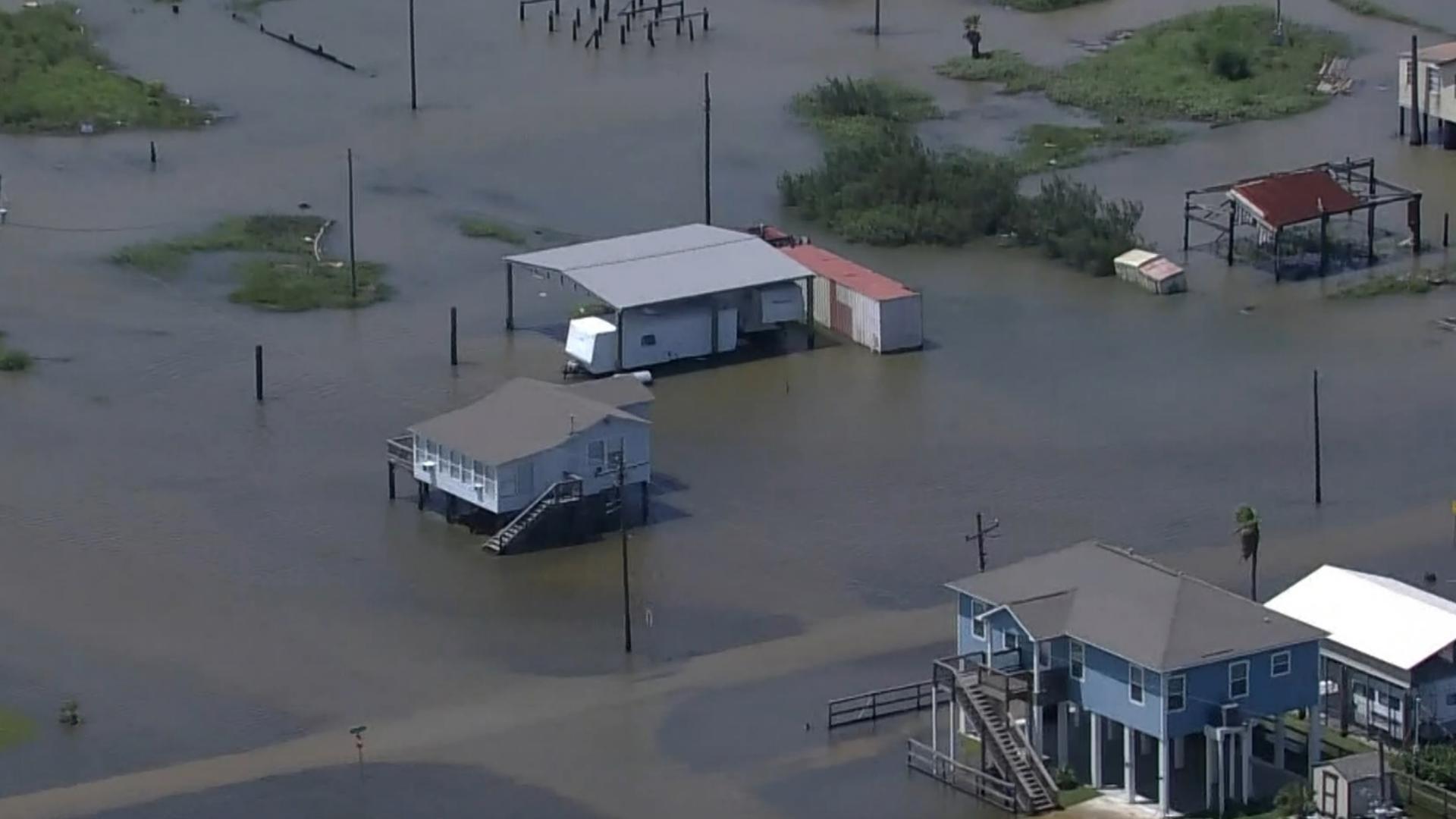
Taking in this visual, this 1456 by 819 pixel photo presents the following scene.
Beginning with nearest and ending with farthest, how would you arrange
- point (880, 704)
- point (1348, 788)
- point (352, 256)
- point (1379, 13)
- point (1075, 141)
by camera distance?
point (1348, 788), point (880, 704), point (352, 256), point (1075, 141), point (1379, 13)

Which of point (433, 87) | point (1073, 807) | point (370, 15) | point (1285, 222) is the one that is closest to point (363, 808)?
point (1073, 807)

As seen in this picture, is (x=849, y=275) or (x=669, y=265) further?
(x=849, y=275)

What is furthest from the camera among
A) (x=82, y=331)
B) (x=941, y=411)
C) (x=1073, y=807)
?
(x=82, y=331)

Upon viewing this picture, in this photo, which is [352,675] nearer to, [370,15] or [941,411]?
[941,411]

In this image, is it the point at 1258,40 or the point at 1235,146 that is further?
the point at 1258,40

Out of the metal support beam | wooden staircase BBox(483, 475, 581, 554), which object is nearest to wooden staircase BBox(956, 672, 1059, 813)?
wooden staircase BBox(483, 475, 581, 554)

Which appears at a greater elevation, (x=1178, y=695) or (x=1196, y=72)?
(x=1196, y=72)

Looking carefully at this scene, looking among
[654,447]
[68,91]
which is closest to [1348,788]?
[654,447]

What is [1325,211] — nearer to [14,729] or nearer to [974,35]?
[974,35]
